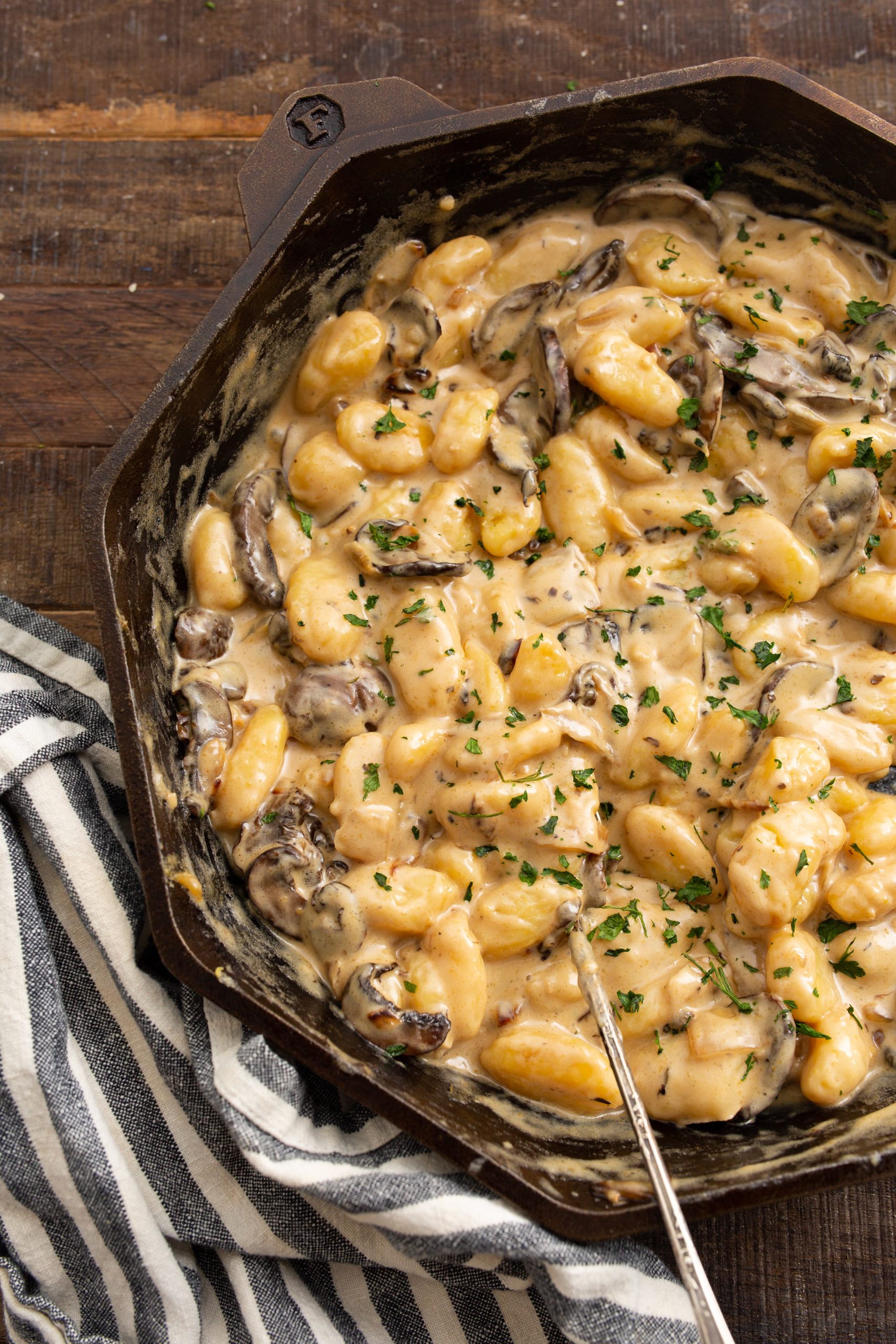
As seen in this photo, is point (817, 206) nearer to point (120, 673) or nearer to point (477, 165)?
point (477, 165)

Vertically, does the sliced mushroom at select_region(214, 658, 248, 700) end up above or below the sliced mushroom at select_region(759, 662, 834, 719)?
below

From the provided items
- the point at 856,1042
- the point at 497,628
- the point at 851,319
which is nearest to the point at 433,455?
the point at 497,628

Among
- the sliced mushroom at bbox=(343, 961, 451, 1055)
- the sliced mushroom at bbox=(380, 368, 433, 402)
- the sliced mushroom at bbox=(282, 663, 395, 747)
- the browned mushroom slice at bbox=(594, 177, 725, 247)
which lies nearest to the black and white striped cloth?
the sliced mushroom at bbox=(343, 961, 451, 1055)

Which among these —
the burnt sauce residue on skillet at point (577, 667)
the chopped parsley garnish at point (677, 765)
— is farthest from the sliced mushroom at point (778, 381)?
the chopped parsley garnish at point (677, 765)

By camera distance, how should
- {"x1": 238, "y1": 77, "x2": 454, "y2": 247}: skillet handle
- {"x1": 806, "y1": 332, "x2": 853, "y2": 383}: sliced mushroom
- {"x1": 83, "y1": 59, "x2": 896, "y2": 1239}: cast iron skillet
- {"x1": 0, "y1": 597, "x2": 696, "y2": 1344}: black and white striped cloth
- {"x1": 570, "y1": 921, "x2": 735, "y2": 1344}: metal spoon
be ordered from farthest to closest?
1. {"x1": 806, "y1": 332, "x2": 853, "y2": 383}: sliced mushroom
2. {"x1": 238, "y1": 77, "x2": 454, "y2": 247}: skillet handle
3. {"x1": 0, "y1": 597, "x2": 696, "y2": 1344}: black and white striped cloth
4. {"x1": 83, "y1": 59, "x2": 896, "y2": 1239}: cast iron skillet
5. {"x1": 570, "y1": 921, "x2": 735, "y2": 1344}: metal spoon

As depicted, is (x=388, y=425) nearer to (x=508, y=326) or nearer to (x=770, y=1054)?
(x=508, y=326)

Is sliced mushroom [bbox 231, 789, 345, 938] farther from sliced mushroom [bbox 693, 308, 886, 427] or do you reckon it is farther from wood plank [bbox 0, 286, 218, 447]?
sliced mushroom [bbox 693, 308, 886, 427]
